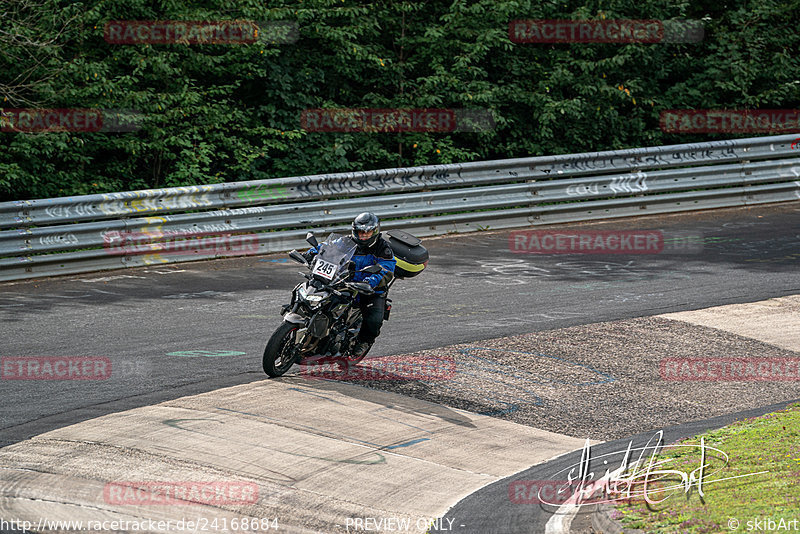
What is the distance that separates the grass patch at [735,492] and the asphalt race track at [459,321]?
0.84 m

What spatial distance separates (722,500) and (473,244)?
11278 millimetres

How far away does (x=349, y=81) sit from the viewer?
68.2 feet

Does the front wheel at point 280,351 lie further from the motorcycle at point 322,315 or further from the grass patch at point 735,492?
the grass patch at point 735,492

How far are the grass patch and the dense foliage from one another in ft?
40.2

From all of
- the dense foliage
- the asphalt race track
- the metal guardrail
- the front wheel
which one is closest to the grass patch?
the asphalt race track

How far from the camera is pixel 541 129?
21.3 m

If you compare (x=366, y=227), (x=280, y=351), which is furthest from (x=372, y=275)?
(x=280, y=351)

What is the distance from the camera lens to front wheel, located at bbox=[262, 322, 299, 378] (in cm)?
1006

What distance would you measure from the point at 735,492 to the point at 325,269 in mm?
4813

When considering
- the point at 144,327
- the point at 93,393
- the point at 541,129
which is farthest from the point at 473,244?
the point at 93,393

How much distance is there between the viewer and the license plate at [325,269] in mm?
10188

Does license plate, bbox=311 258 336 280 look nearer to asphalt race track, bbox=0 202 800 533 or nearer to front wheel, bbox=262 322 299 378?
front wheel, bbox=262 322 299 378

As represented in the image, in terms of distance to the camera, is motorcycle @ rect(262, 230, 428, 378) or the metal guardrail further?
the metal guardrail

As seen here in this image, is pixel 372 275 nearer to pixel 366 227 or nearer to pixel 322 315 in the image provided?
pixel 366 227
